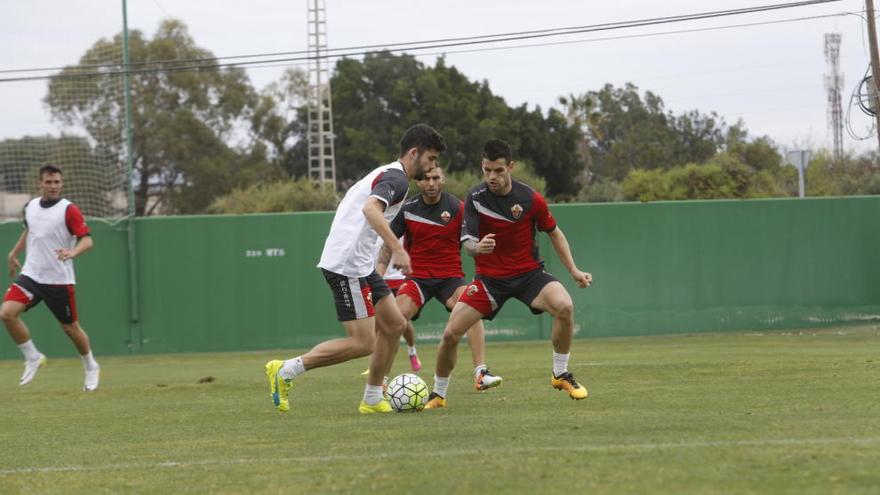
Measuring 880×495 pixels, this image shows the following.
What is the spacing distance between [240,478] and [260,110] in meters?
62.6

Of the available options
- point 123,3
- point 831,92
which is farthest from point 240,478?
point 831,92

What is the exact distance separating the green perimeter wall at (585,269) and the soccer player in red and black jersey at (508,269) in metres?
12.0

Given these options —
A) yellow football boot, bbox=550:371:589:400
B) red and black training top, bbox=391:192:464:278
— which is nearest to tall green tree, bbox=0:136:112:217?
red and black training top, bbox=391:192:464:278

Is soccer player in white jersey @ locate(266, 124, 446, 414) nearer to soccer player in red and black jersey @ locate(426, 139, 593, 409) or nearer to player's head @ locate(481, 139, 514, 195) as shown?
player's head @ locate(481, 139, 514, 195)

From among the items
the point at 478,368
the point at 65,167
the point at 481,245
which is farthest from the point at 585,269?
the point at 481,245

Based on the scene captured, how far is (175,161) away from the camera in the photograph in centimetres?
6450

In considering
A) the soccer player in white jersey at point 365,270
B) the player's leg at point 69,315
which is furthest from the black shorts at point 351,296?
the player's leg at point 69,315

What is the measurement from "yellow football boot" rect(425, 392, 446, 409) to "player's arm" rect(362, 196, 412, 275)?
162 centimetres

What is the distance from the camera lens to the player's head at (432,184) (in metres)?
12.7

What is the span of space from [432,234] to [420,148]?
152 inches

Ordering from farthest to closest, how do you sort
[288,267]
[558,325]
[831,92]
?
1. [831,92]
2. [288,267]
3. [558,325]

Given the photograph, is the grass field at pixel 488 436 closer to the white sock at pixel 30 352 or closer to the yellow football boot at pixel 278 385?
the yellow football boot at pixel 278 385

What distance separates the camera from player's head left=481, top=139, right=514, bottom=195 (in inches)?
387

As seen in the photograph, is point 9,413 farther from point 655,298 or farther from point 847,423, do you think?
point 655,298
